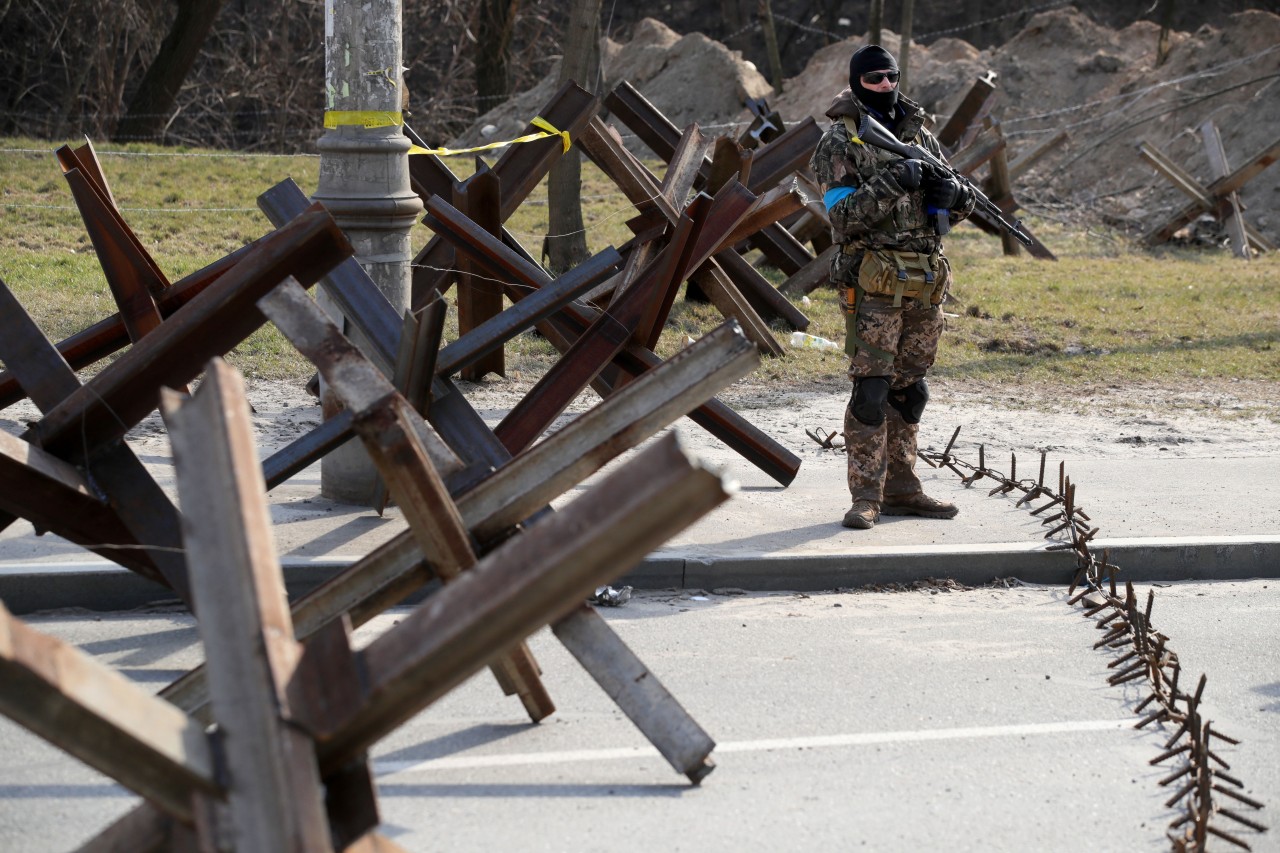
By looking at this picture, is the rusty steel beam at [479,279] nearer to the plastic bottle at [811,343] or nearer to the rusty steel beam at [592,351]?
the rusty steel beam at [592,351]

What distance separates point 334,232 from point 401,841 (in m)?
1.72

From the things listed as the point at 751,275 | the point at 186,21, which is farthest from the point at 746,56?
the point at 751,275

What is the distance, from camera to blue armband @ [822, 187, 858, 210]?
20.3 feet

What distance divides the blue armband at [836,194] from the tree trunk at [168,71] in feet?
49.5

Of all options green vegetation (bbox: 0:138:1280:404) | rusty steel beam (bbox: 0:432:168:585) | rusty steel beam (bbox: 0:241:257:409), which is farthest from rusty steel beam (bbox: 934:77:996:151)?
rusty steel beam (bbox: 0:432:168:585)

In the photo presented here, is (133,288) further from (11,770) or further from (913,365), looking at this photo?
(913,365)

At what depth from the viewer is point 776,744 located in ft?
13.9

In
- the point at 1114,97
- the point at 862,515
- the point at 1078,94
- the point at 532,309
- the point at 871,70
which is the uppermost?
the point at 1078,94

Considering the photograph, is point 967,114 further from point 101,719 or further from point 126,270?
point 101,719

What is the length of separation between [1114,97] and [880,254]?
19828 mm

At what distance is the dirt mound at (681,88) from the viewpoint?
74.2ft

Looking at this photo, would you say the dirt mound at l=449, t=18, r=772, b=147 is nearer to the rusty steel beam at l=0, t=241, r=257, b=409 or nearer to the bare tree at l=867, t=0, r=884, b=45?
the bare tree at l=867, t=0, r=884, b=45

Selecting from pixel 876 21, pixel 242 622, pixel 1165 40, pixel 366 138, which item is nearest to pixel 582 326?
pixel 366 138

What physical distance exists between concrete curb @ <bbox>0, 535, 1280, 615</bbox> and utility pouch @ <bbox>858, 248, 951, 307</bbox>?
1187 mm
